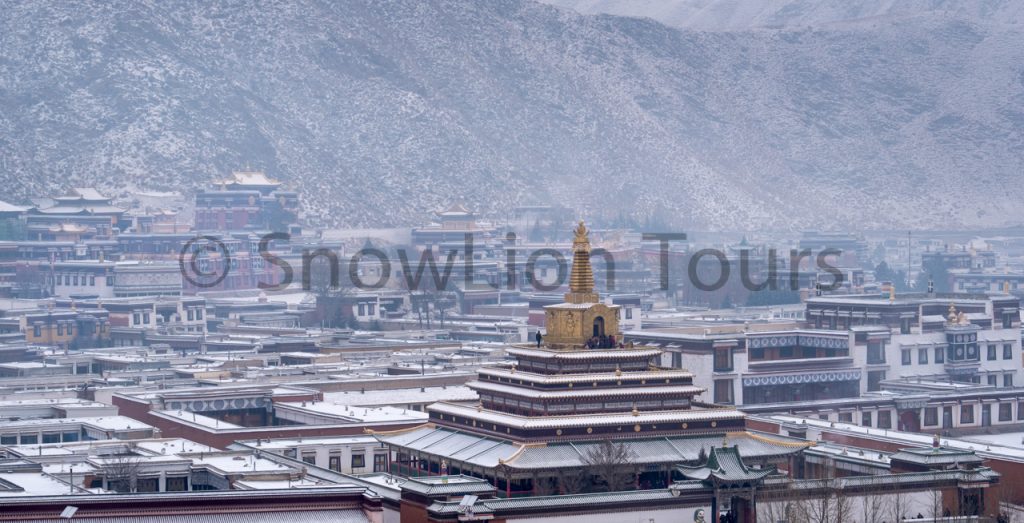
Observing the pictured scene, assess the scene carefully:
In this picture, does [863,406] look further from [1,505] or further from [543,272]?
[543,272]

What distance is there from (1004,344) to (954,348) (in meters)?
4.01

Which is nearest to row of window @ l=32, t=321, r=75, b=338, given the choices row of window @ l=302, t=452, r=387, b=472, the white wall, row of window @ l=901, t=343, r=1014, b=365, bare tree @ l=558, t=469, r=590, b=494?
row of window @ l=901, t=343, r=1014, b=365

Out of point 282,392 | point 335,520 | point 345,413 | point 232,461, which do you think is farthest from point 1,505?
point 282,392

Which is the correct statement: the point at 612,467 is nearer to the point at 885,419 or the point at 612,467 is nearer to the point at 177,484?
the point at 177,484

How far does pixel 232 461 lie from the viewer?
65.7 meters

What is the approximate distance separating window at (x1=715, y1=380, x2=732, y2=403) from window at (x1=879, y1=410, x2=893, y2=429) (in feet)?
20.5

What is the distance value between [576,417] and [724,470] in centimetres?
640

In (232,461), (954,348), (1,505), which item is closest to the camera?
(1,505)

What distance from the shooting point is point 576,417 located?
205 ft

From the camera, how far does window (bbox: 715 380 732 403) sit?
3506 inches

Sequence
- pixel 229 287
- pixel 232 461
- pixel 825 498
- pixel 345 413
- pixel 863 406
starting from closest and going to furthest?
1. pixel 825 498
2. pixel 232 461
3. pixel 345 413
4. pixel 863 406
5. pixel 229 287

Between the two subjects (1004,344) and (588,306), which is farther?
(1004,344)

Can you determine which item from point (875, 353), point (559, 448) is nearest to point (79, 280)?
point (875, 353)

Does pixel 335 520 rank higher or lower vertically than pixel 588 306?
lower
